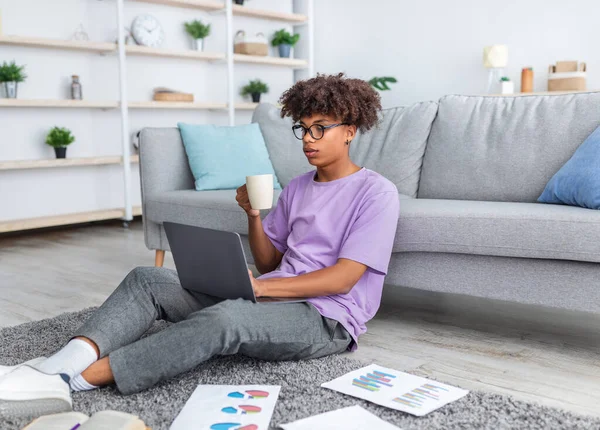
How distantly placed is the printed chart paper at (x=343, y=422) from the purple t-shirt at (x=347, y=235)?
1.20 feet

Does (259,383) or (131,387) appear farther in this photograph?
(259,383)

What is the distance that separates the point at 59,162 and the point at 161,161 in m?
1.63

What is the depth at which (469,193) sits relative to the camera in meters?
2.60

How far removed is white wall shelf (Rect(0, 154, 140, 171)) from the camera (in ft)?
14.3

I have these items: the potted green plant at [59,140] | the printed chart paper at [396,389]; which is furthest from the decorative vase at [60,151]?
the printed chart paper at [396,389]

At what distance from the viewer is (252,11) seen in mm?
5656

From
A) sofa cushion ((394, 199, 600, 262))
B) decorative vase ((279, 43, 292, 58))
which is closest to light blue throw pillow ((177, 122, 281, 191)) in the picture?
sofa cushion ((394, 199, 600, 262))

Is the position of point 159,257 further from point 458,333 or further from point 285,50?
point 285,50

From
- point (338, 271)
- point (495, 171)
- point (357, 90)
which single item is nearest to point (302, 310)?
point (338, 271)

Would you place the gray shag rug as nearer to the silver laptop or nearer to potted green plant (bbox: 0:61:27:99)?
the silver laptop

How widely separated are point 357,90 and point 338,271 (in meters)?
0.52

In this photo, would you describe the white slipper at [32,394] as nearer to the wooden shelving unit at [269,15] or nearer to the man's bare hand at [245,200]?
the man's bare hand at [245,200]

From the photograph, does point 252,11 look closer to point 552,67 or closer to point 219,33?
point 219,33

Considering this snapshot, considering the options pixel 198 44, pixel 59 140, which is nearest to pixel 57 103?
pixel 59 140
